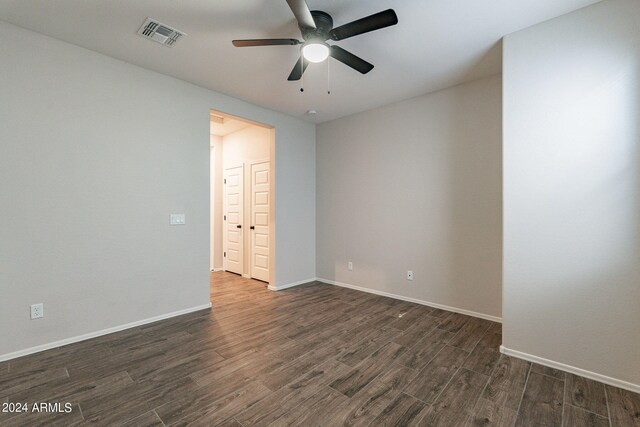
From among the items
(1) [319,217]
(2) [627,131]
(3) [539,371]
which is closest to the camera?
(2) [627,131]

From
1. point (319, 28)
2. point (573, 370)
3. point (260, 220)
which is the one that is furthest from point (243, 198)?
point (573, 370)

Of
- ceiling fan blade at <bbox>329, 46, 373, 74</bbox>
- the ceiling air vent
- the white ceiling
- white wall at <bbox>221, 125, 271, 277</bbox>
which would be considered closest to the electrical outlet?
the white ceiling

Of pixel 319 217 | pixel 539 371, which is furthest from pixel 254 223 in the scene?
pixel 539 371

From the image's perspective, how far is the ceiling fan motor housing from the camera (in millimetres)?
2072

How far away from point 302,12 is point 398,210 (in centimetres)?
287

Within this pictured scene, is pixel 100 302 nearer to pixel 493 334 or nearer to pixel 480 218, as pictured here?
pixel 493 334

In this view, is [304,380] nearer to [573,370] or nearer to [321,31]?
[573,370]

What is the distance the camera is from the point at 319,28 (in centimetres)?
217

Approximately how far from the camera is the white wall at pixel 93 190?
7.90 feet

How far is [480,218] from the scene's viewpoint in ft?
11.0

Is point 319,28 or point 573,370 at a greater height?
point 319,28

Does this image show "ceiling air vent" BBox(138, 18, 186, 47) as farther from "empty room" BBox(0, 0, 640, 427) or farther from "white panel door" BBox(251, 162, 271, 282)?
"white panel door" BBox(251, 162, 271, 282)

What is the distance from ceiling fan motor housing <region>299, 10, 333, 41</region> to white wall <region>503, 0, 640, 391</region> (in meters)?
1.65

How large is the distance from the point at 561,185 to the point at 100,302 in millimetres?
4370
